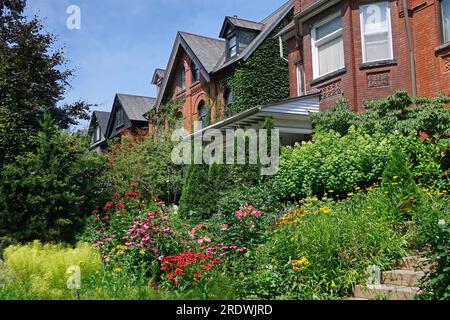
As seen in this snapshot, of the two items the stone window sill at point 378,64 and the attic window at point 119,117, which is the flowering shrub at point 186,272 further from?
the attic window at point 119,117

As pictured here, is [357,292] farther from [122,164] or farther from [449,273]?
[122,164]

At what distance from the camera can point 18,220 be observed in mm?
9008

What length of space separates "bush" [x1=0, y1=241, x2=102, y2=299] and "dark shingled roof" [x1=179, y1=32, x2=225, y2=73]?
16600mm

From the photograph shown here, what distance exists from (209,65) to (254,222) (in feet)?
54.2

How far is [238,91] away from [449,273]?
15683 mm

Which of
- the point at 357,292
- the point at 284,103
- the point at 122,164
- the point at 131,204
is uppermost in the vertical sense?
the point at 284,103

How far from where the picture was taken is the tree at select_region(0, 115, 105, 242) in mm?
8977

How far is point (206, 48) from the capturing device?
23.9m

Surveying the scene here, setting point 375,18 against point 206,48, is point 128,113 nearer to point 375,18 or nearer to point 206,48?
point 206,48

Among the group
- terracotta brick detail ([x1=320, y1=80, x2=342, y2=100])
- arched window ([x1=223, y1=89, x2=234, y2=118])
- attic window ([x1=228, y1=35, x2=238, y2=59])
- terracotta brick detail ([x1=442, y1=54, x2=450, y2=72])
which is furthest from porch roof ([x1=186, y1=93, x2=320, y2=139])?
attic window ([x1=228, y1=35, x2=238, y2=59])

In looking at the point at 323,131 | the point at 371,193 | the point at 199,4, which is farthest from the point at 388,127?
the point at 199,4

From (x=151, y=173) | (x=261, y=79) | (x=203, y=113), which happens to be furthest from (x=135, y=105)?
(x=151, y=173)

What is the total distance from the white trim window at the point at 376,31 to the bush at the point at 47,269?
9672 millimetres

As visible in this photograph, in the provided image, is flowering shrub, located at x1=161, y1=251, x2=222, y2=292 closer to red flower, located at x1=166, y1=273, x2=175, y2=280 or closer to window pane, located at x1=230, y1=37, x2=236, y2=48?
red flower, located at x1=166, y1=273, x2=175, y2=280
